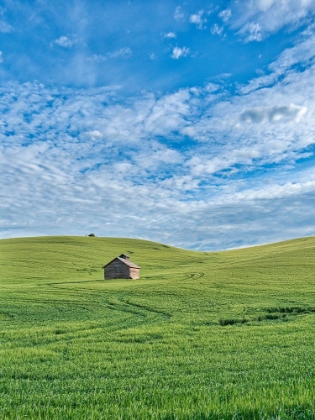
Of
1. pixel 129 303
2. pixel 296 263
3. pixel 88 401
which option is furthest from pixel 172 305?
pixel 296 263

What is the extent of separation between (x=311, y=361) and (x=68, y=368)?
8.99m

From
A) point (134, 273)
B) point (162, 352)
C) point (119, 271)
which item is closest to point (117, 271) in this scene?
point (119, 271)

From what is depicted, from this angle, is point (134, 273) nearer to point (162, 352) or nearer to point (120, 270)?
point (120, 270)

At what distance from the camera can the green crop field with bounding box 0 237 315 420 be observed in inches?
301

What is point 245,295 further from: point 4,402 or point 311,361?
point 4,402

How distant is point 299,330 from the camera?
71.5 feet

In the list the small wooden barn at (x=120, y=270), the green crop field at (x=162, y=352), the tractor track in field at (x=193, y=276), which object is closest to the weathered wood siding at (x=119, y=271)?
the small wooden barn at (x=120, y=270)

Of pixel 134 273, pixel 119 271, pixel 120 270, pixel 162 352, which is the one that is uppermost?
pixel 120 270

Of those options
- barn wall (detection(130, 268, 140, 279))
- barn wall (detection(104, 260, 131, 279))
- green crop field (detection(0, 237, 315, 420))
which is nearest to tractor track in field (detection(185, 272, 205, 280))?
green crop field (detection(0, 237, 315, 420))

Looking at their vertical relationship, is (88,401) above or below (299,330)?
above

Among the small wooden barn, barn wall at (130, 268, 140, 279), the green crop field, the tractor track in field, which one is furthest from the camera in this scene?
barn wall at (130, 268, 140, 279)

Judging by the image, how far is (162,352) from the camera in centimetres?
1650

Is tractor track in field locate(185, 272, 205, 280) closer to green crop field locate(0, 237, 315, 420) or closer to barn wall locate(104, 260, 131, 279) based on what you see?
green crop field locate(0, 237, 315, 420)

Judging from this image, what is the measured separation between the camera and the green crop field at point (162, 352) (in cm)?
764
